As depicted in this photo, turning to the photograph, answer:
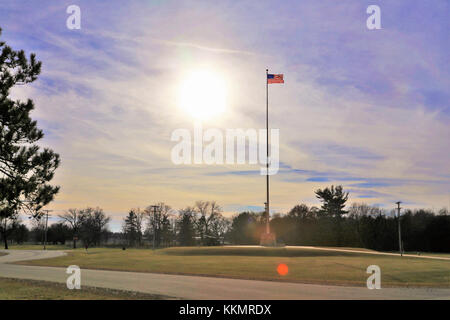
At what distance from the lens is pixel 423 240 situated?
69438mm

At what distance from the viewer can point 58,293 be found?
50.1 ft

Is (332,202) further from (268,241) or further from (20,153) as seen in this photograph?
(20,153)

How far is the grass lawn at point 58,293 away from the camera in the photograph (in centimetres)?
1413

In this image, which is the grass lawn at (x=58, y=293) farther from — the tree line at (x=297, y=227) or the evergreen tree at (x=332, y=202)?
the evergreen tree at (x=332, y=202)

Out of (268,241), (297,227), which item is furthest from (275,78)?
(297,227)

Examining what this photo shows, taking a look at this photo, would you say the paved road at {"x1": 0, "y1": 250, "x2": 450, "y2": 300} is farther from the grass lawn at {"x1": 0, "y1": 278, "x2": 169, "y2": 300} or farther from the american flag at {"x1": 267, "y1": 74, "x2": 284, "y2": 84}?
the american flag at {"x1": 267, "y1": 74, "x2": 284, "y2": 84}

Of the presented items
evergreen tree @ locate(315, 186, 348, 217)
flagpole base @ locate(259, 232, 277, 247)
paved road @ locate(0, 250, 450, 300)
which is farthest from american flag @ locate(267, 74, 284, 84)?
evergreen tree @ locate(315, 186, 348, 217)

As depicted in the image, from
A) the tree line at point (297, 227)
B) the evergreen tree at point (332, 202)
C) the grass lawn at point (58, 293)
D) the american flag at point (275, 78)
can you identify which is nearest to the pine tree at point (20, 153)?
the grass lawn at point (58, 293)

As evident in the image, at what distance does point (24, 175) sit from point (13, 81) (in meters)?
5.23
